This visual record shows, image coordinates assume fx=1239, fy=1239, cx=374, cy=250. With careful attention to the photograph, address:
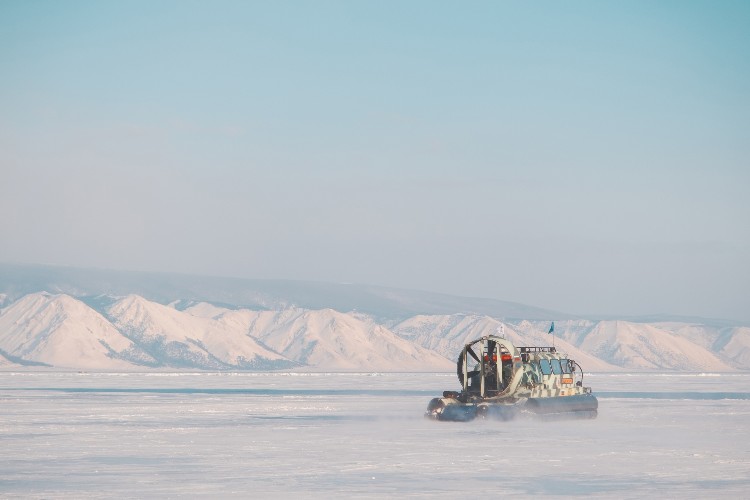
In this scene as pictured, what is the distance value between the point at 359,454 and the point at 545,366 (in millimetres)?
16772

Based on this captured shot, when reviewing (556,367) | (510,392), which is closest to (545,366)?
(556,367)

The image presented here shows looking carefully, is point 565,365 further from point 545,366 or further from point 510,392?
point 510,392

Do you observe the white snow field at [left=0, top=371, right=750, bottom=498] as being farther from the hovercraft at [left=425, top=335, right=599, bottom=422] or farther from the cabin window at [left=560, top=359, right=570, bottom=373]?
the cabin window at [left=560, top=359, right=570, bottom=373]

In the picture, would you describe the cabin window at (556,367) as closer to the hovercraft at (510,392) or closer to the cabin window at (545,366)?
the hovercraft at (510,392)

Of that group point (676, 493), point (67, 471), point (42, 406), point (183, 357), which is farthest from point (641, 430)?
point (183, 357)

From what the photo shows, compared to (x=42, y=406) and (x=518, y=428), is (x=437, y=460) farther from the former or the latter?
(x=42, y=406)

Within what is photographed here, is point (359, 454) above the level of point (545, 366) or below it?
below

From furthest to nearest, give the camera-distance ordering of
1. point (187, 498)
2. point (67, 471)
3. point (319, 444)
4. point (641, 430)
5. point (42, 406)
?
point (42, 406)
point (641, 430)
point (319, 444)
point (67, 471)
point (187, 498)

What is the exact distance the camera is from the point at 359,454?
28.5 meters

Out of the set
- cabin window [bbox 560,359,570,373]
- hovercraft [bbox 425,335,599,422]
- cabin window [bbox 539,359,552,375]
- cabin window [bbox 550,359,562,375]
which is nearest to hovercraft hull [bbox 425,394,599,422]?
hovercraft [bbox 425,335,599,422]

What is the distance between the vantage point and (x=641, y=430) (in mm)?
36438

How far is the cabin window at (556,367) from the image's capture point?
4463cm

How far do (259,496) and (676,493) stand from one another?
23.4ft

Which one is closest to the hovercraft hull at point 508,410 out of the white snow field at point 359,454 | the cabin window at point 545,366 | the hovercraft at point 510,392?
the hovercraft at point 510,392
